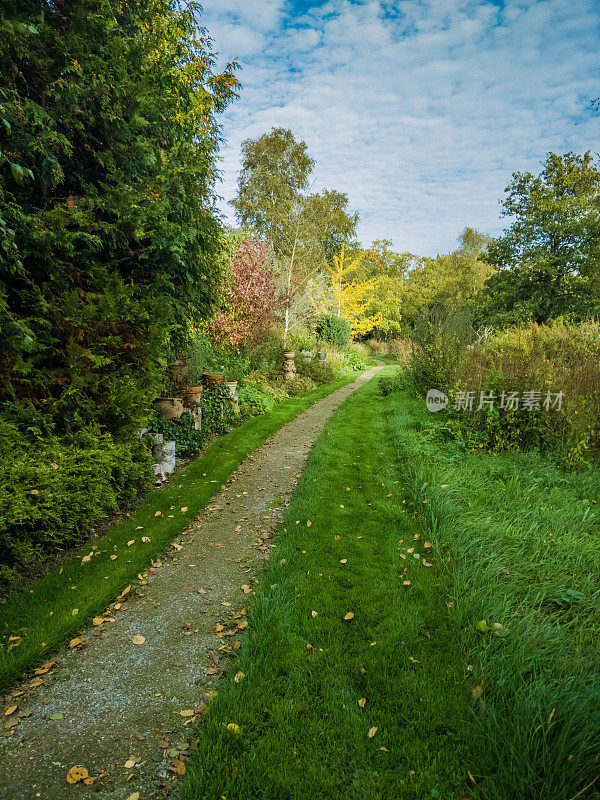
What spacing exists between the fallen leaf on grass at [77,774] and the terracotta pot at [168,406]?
445cm

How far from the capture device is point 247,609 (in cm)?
288

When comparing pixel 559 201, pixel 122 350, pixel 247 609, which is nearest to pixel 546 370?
pixel 247 609

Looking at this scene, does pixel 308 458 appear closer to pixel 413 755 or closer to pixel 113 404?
pixel 113 404

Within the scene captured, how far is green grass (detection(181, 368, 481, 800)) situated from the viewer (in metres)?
1.72

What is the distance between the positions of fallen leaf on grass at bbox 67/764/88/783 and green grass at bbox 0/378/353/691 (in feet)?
2.60

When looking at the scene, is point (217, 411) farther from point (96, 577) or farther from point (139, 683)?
point (139, 683)

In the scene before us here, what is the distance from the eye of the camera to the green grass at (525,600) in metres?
1.67

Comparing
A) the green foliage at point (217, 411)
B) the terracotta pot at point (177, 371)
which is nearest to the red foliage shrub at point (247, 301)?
the green foliage at point (217, 411)

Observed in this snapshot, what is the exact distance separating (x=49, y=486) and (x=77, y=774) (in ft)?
6.74

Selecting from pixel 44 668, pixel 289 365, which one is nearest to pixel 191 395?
pixel 44 668

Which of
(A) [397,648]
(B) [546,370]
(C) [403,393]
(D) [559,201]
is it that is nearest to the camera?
(A) [397,648]

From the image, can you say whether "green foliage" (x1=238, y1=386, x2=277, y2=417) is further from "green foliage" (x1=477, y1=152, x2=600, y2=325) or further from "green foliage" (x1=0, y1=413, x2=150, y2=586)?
"green foliage" (x1=477, y1=152, x2=600, y2=325)

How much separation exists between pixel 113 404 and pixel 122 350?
0.78m

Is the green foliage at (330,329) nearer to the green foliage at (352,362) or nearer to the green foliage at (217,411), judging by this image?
the green foliage at (352,362)
